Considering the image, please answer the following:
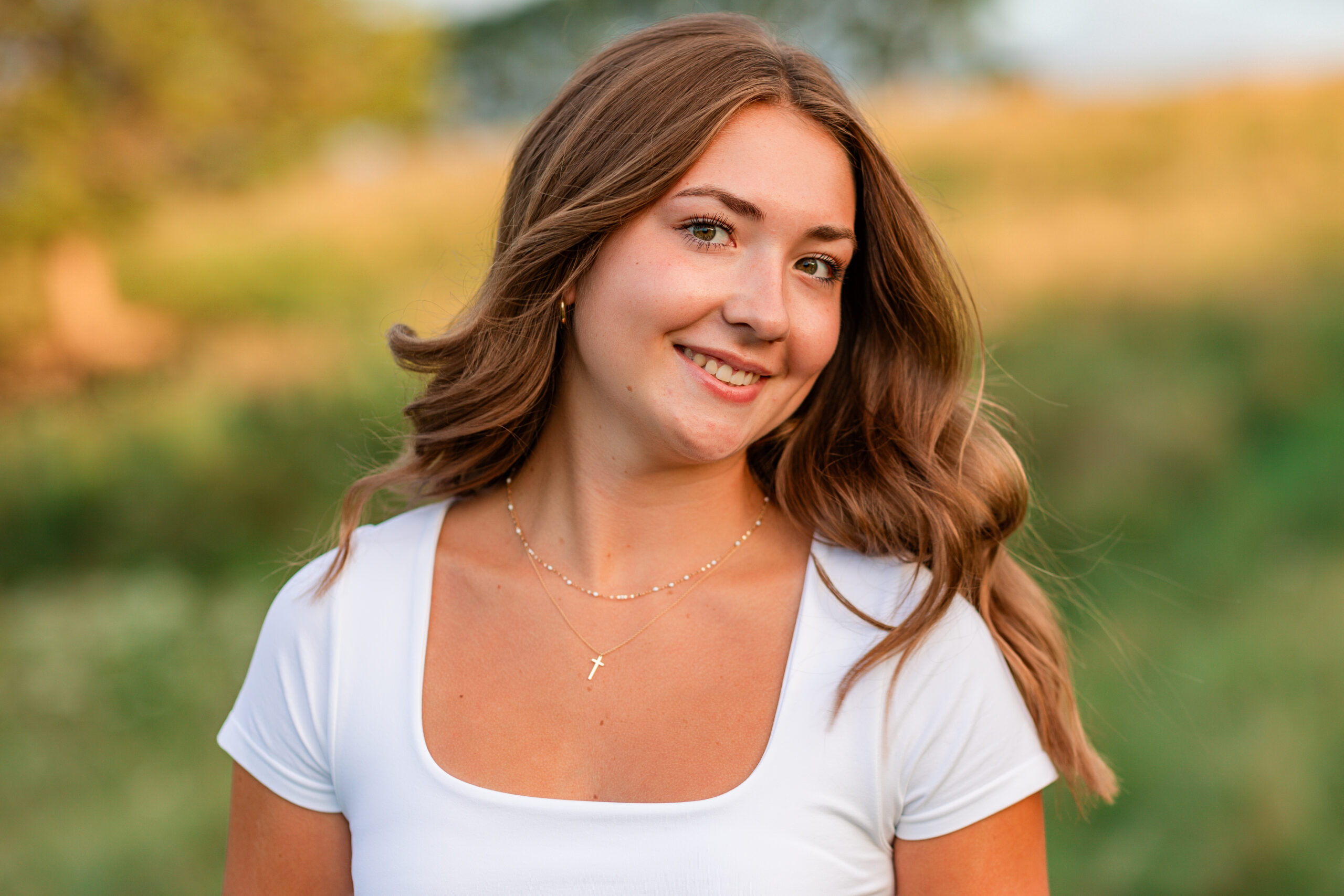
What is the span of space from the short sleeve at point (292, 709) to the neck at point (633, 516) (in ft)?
1.26

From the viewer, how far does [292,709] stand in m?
Answer: 1.80

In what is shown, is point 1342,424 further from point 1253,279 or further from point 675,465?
point 675,465

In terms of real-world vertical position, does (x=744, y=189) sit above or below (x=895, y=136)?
below

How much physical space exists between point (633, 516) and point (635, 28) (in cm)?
81

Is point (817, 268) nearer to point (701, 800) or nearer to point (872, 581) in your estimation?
point (872, 581)

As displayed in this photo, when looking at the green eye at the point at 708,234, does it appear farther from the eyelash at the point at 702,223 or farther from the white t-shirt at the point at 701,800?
the white t-shirt at the point at 701,800

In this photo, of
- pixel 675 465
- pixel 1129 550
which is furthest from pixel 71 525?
pixel 675 465

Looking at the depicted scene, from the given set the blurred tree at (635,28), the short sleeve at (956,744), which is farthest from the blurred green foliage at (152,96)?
the short sleeve at (956,744)

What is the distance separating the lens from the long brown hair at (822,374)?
1.74m

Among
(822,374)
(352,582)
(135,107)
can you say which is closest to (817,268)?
(822,374)

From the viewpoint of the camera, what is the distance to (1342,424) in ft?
18.4

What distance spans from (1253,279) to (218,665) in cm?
575

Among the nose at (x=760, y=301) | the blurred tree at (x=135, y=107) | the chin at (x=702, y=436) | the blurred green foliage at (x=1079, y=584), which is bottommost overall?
the blurred green foliage at (x=1079, y=584)

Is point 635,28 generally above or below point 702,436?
above
